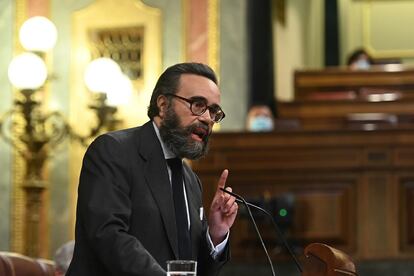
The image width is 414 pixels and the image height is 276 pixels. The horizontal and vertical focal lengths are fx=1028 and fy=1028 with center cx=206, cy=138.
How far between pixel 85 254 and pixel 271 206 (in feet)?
14.9

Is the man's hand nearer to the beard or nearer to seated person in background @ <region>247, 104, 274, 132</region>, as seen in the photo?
the beard

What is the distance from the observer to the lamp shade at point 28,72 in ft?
28.1

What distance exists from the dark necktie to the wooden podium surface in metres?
4.32

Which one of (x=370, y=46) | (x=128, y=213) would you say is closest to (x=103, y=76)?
(x=128, y=213)

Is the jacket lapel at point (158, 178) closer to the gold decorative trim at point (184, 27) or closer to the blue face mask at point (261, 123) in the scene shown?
the blue face mask at point (261, 123)

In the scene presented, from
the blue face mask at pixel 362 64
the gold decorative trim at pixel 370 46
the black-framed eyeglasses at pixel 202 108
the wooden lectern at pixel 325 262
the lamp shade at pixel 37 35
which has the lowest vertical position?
the wooden lectern at pixel 325 262

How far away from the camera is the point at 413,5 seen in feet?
51.4

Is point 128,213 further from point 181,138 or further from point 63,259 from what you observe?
point 63,259

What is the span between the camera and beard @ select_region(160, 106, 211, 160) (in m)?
3.26

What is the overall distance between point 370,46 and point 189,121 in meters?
12.6

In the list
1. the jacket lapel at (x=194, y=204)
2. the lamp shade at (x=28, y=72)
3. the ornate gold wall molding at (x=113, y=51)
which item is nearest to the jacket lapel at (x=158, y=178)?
the jacket lapel at (x=194, y=204)

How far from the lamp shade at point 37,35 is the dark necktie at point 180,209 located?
18.3 ft

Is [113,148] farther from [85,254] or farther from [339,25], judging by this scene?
[339,25]

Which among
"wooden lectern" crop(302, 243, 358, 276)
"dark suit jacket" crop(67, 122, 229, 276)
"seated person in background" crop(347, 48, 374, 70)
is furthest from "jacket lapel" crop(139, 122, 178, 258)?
"seated person in background" crop(347, 48, 374, 70)
